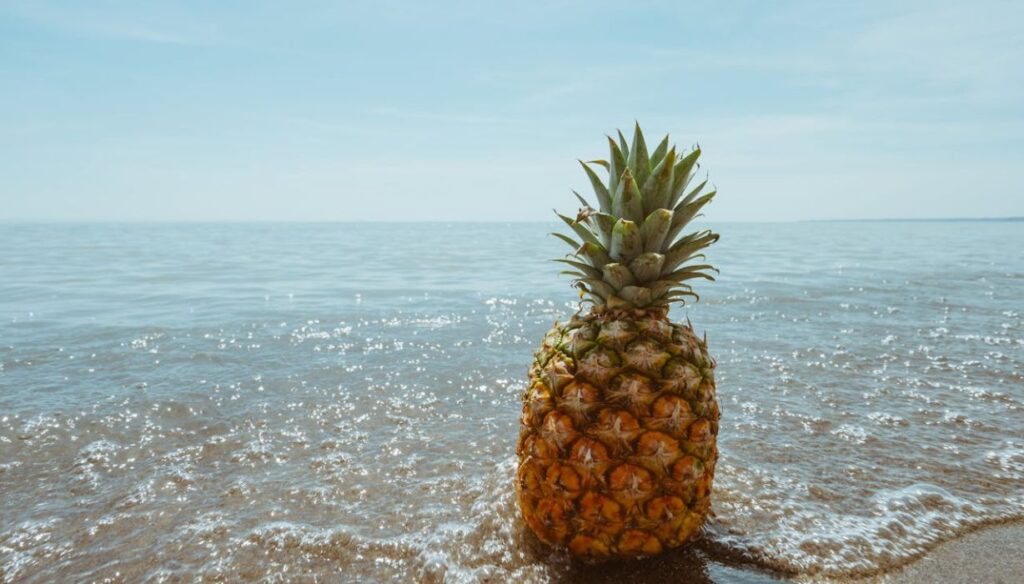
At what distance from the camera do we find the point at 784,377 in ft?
24.9

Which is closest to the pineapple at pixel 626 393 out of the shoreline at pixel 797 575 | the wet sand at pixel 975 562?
the shoreline at pixel 797 575

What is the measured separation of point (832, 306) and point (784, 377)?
6.68 metres

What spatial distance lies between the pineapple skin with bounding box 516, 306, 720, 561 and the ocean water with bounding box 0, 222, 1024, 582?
0.38 m

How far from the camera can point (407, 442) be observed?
5641mm

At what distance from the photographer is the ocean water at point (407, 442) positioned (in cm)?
380

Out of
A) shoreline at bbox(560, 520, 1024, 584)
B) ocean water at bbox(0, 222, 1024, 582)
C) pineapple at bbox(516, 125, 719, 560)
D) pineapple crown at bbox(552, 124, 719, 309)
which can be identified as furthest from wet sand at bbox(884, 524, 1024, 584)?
pineapple crown at bbox(552, 124, 719, 309)

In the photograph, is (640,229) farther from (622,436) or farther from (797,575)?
(797,575)

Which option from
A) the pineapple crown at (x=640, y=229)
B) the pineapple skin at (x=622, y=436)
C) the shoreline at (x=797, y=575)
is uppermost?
the pineapple crown at (x=640, y=229)

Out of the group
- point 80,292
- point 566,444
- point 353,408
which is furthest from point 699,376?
point 80,292

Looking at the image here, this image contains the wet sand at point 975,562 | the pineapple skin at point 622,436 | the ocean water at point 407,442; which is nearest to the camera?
the pineapple skin at point 622,436

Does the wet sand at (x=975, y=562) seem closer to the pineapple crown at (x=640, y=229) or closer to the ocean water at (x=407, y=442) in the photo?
the ocean water at (x=407, y=442)

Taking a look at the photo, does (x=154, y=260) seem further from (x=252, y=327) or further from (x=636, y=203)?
(x=636, y=203)

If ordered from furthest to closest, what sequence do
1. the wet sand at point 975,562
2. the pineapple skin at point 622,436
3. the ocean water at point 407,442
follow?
the ocean water at point 407,442 → the wet sand at point 975,562 → the pineapple skin at point 622,436

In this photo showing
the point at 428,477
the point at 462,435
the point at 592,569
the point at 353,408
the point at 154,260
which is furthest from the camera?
the point at 154,260
